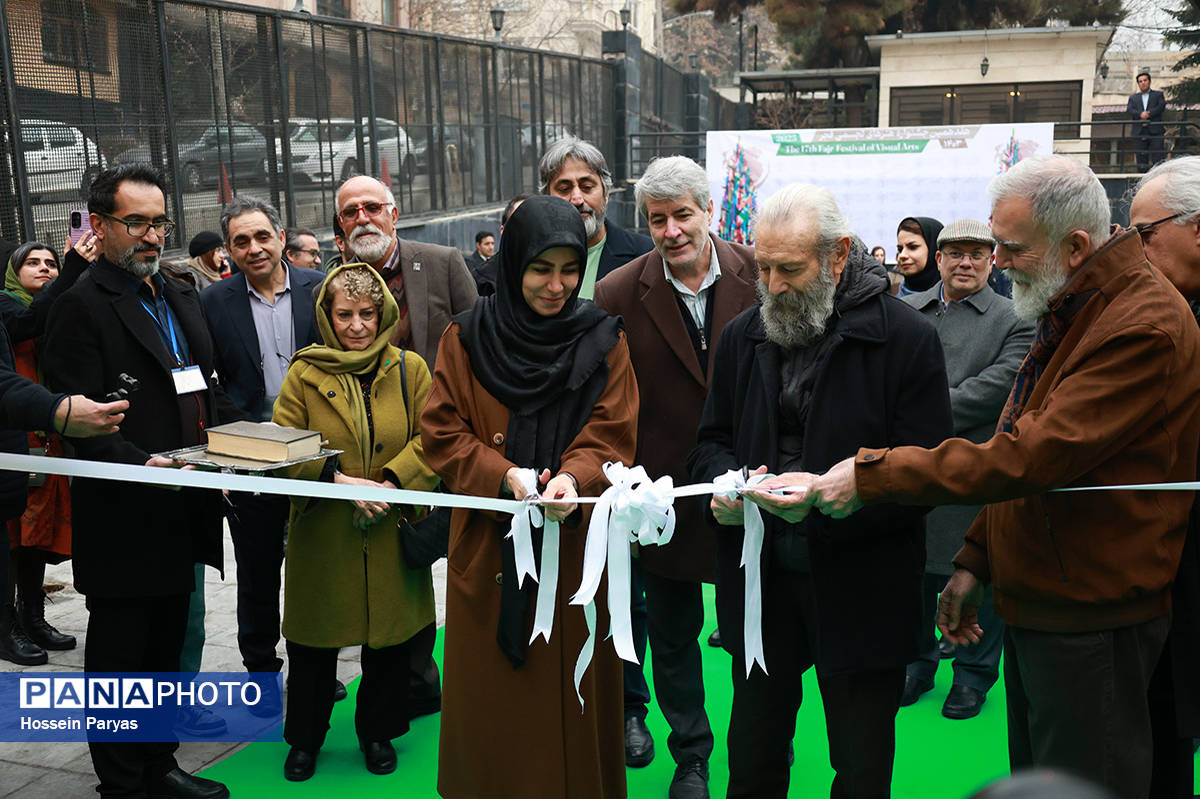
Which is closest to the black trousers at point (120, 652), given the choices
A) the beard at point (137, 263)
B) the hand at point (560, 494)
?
the beard at point (137, 263)

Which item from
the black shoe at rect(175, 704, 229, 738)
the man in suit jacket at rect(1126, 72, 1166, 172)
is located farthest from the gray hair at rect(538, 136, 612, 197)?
the man in suit jacket at rect(1126, 72, 1166, 172)

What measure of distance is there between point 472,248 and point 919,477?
15.2 meters

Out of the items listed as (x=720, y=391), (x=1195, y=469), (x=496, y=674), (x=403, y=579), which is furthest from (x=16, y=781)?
(x=1195, y=469)

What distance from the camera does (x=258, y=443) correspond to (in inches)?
133

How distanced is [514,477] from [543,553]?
0.80ft

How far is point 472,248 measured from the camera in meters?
17.2

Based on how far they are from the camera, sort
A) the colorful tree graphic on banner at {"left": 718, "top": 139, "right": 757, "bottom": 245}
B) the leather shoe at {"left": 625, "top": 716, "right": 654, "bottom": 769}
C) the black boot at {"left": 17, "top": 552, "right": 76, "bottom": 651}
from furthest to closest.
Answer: the colorful tree graphic on banner at {"left": 718, "top": 139, "right": 757, "bottom": 245} → the black boot at {"left": 17, "top": 552, "right": 76, "bottom": 651} → the leather shoe at {"left": 625, "top": 716, "right": 654, "bottom": 769}

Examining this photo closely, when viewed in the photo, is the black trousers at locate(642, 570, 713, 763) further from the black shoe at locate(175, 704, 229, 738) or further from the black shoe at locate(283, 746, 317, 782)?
the black shoe at locate(175, 704, 229, 738)

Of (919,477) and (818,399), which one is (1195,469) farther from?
(818,399)

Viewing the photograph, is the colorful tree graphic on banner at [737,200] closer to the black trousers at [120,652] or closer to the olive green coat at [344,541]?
the olive green coat at [344,541]

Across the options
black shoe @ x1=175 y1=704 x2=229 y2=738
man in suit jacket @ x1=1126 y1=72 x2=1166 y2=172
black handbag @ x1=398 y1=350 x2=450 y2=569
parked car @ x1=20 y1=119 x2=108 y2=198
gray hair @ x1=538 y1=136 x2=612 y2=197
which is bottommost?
black shoe @ x1=175 y1=704 x2=229 y2=738

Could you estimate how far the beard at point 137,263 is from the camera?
3639 millimetres

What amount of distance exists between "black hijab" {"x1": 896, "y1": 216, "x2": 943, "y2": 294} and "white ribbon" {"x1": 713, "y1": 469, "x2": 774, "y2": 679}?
3368 mm

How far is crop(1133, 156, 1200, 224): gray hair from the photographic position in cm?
292
